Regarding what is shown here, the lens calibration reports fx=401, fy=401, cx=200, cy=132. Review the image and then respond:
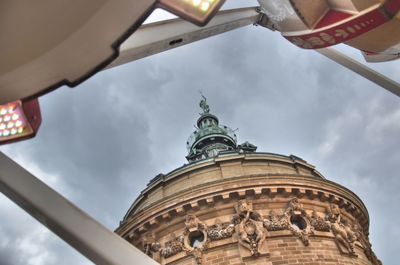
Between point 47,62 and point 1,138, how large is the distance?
140 centimetres

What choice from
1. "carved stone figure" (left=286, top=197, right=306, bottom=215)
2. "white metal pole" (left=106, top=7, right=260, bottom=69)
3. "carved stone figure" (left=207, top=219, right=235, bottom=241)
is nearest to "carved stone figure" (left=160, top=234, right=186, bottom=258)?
"carved stone figure" (left=207, top=219, right=235, bottom=241)

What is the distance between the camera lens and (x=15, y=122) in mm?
3729

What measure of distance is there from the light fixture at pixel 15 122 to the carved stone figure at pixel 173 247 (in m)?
14.3

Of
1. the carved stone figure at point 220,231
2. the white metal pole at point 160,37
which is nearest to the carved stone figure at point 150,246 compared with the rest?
the carved stone figure at point 220,231

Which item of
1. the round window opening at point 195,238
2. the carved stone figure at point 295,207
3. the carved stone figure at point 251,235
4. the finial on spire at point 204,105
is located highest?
the finial on spire at point 204,105

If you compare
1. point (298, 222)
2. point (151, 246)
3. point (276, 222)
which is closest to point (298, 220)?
point (298, 222)

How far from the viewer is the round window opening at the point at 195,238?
17359mm

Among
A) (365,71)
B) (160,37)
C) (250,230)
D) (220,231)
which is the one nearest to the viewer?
(160,37)

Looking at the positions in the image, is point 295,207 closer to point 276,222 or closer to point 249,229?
point 276,222

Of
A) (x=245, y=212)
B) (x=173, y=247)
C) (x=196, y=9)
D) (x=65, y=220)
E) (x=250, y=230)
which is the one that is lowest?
(x=65, y=220)

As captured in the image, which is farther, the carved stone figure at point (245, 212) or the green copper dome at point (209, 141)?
the green copper dome at point (209, 141)

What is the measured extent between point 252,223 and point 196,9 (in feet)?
49.7

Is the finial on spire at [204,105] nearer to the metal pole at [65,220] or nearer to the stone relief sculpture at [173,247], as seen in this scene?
the stone relief sculpture at [173,247]

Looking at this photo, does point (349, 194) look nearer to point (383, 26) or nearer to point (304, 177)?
point (304, 177)
